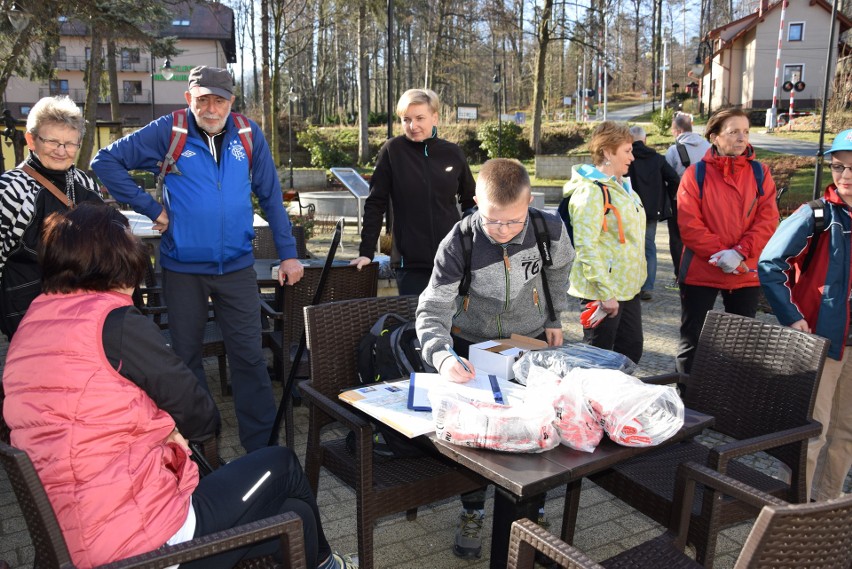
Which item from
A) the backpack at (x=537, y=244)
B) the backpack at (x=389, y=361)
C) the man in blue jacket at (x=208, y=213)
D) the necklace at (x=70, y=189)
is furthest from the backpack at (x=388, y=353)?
the necklace at (x=70, y=189)

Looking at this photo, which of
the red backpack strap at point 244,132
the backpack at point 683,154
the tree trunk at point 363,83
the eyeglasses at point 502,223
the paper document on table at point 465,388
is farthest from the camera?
the tree trunk at point 363,83

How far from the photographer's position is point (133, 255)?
1946 millimetres

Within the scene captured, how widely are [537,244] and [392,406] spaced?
36.3 inches

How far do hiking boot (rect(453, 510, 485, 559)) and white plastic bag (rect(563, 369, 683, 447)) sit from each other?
1.14 m

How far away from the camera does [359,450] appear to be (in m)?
2.42

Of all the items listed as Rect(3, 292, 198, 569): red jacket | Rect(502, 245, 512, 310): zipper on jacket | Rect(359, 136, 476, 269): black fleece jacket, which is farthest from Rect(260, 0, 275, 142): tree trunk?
Rect(3, 292, 198, 569): red jacket

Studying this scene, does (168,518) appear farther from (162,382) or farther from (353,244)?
(353,244)

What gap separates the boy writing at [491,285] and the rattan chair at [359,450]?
0.34m

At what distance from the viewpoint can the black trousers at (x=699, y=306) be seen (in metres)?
4.21

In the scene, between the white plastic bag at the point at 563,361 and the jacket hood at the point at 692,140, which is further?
the jacket hood at the point at 692,140

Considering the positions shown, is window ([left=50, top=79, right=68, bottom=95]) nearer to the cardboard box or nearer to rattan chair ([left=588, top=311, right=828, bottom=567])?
the cardboard box

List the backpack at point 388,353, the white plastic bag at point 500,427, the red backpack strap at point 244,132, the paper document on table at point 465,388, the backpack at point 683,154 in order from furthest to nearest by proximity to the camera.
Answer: the backpack at point 683,154 → the red backpack strap at point 244,132 → the backpack at point 388,353 → the paper document on table at point 465,388 → the white plastic bag at point 500,427

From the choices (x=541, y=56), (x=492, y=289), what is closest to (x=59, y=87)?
(x=541, y=56)

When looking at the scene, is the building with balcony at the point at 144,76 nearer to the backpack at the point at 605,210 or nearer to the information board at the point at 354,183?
the information board at the point at 354,183
